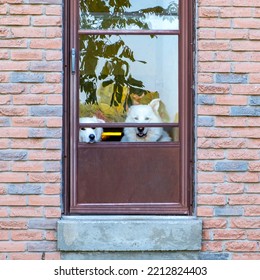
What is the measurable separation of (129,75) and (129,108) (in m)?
0.27

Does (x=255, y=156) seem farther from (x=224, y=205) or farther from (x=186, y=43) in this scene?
(x=186, y=43)

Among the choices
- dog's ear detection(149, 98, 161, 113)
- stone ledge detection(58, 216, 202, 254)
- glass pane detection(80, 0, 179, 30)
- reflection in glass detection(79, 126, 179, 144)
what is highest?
glass pane detection(80, 0, 179, 30)

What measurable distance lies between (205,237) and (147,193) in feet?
1.89

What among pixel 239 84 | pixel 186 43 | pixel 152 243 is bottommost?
pixel 152 243

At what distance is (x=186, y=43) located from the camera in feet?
17.2

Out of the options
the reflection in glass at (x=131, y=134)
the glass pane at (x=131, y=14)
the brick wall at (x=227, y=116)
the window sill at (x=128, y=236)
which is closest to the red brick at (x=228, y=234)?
the brick wall at (x=227, y=116)

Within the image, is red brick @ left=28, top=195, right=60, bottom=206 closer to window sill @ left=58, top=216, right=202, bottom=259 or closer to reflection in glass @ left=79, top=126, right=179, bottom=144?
window sill @ left=58, top=216, right=202, bottom=259

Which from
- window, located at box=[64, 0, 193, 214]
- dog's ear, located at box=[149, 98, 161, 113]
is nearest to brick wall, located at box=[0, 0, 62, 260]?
window, located at box=[64, 0, 193, 214]

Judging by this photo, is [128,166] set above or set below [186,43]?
below

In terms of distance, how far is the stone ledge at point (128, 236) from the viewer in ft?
16.8

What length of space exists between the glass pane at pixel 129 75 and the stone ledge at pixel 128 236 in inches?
33.1

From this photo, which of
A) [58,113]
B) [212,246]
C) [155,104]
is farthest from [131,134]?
[212,246]

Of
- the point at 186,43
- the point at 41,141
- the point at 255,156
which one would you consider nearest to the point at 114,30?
the point at 186,43

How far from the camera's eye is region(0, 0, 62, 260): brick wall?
5.12 m
